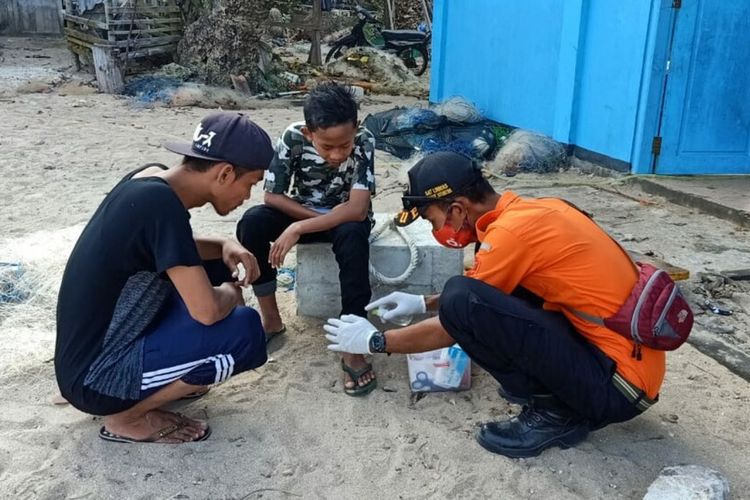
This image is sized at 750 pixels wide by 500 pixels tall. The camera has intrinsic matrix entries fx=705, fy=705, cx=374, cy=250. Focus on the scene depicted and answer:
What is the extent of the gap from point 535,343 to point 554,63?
5455 mm

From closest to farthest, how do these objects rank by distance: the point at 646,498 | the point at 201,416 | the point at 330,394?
the point at 646,498, the point at 201,416, the point at 330,394

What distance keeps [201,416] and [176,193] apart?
0.87 metres

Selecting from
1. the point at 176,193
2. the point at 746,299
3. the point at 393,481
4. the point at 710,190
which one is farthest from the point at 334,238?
the point at 710,190

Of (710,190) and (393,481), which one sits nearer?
(393,481)

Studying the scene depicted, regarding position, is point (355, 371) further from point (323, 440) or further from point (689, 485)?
point (689, 485)

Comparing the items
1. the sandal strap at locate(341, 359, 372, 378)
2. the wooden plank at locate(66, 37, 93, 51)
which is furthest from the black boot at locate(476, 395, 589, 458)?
the wooden plank at locate(66, 37, 93, 51)

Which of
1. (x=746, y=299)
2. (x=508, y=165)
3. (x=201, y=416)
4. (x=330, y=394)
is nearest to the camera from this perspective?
(x=201, y=416)

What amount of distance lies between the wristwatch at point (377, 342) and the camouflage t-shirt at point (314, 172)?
33.2 inches

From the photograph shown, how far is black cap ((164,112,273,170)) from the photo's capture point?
7.23ft

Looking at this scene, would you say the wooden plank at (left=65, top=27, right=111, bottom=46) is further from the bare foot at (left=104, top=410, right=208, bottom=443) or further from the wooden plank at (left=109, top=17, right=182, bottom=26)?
the bare foot at (left=104, top=410, right=208, bottom=443)

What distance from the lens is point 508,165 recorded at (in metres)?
6.70

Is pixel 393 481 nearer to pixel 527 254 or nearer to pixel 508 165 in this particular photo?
pixel 527 254

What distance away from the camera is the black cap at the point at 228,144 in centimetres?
221

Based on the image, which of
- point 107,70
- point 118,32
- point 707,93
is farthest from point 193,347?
point 118,32
